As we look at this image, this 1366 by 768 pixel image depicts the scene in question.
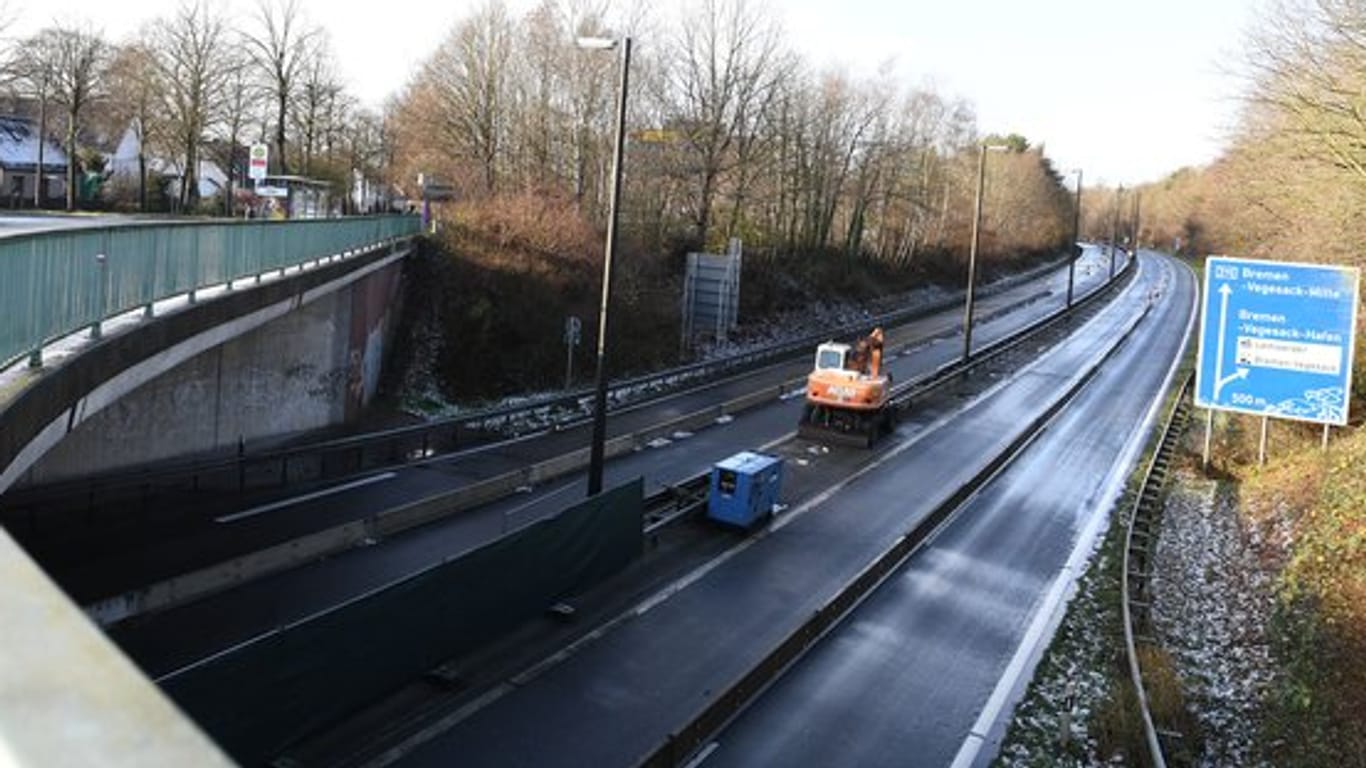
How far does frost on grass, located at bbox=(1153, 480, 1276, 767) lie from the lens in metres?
14.0

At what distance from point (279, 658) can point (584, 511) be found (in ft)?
20.9

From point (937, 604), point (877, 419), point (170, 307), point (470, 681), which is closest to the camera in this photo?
point (470, 681)

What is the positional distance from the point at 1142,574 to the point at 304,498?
15.6 meters

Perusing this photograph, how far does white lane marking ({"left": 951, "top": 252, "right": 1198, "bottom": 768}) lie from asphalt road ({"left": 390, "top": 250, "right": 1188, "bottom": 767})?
0.25 metres

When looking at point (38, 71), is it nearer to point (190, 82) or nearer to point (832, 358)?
point (190, 82)

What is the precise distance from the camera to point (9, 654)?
70.4 inches

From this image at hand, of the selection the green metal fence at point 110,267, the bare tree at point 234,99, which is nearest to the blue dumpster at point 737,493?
the green metal fence at point 110,267

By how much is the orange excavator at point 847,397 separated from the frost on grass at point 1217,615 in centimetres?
763

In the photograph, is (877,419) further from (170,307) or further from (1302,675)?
(170,307)

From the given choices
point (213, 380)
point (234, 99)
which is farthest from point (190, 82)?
point (213, 380)

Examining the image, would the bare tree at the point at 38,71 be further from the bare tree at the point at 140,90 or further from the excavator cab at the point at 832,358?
the excavator cab at the point at 832,358

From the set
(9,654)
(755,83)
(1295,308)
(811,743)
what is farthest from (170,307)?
(755,83)

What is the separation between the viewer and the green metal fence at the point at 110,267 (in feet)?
34.7

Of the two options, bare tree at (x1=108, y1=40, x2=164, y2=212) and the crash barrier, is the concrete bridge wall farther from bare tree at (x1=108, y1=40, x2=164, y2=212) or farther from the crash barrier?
bare tree at (x1=108, y1=40, x2=164, y2=212)
